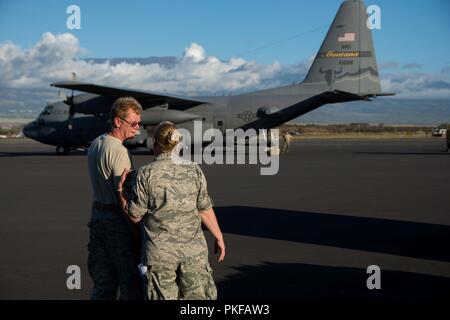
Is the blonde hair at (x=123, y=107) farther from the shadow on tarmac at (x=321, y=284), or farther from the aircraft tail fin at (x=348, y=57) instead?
the aircraft tail fin at (x=348, y=57)

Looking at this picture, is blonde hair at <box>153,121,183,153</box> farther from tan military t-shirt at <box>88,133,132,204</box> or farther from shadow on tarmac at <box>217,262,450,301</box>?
shadow on tarmac at <box>217,262,450,301</box>

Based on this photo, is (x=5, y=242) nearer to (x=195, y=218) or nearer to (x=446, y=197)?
(x=195, y=218)

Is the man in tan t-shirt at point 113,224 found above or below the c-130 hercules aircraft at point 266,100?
below

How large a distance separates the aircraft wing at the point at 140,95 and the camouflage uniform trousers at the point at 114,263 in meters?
27.6

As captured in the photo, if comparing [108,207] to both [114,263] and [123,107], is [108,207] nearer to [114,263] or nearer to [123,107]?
[114,263]

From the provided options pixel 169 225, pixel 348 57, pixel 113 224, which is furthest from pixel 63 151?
pixel 169 225

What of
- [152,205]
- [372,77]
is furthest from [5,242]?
[372,77]

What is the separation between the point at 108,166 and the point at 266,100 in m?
30.3

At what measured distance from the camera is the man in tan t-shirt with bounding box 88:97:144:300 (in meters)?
5.07

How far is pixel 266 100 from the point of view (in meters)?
35.1

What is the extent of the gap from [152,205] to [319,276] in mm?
3438

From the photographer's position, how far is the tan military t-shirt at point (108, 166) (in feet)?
16.9

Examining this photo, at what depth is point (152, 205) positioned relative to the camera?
4.82 meters

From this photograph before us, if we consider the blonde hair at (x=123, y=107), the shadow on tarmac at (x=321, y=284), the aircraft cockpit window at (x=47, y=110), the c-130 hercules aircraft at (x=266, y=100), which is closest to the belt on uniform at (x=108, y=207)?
the blonde hair at (x=123, y=107)
